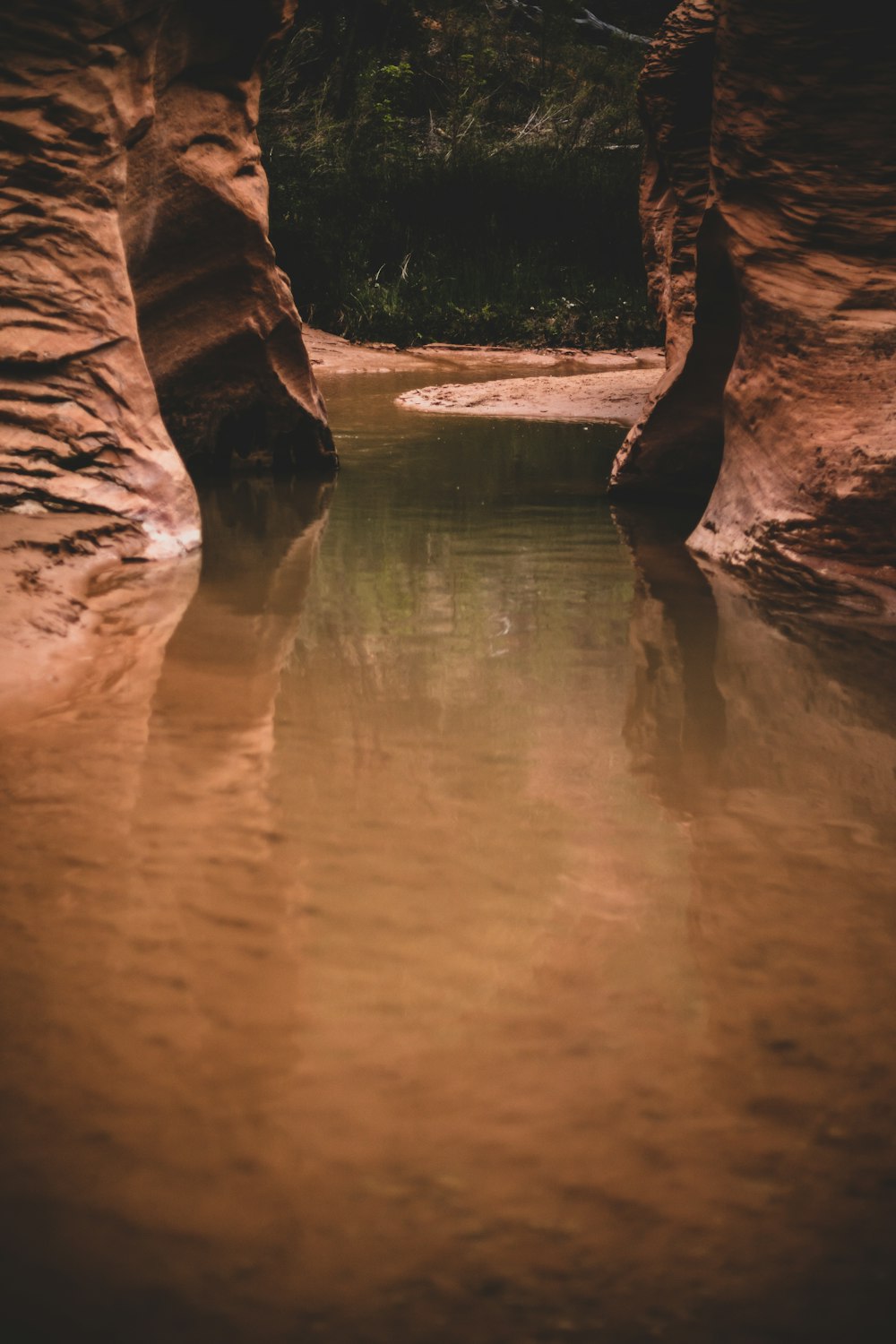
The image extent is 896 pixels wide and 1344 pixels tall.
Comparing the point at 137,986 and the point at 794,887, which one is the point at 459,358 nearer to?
the point at 794,887

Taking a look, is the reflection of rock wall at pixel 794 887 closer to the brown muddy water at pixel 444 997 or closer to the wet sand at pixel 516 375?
the brown muddy water at pixel 444 997

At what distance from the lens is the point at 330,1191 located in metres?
1.48

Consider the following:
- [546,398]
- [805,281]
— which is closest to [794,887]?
[805,281]

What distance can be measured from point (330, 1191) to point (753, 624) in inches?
124

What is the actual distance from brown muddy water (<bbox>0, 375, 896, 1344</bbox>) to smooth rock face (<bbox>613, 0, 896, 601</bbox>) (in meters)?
1.03

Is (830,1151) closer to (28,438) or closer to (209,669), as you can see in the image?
(209,669)

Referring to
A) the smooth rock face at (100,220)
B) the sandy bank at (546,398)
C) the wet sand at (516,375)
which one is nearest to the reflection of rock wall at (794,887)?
the smooth rock face at (100,220)

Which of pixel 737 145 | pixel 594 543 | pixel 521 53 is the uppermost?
pixel 521 53

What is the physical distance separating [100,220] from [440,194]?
12112 mm

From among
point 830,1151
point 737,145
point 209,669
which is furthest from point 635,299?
point 830,1151

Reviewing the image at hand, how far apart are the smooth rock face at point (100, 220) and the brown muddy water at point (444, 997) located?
45.1 inches

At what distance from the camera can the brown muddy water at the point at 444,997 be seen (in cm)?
137

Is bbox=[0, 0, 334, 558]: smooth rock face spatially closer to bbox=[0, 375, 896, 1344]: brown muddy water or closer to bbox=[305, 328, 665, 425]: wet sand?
bbox=[0, 375, 896, 1344]: brown muddy water

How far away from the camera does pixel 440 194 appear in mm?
16062
